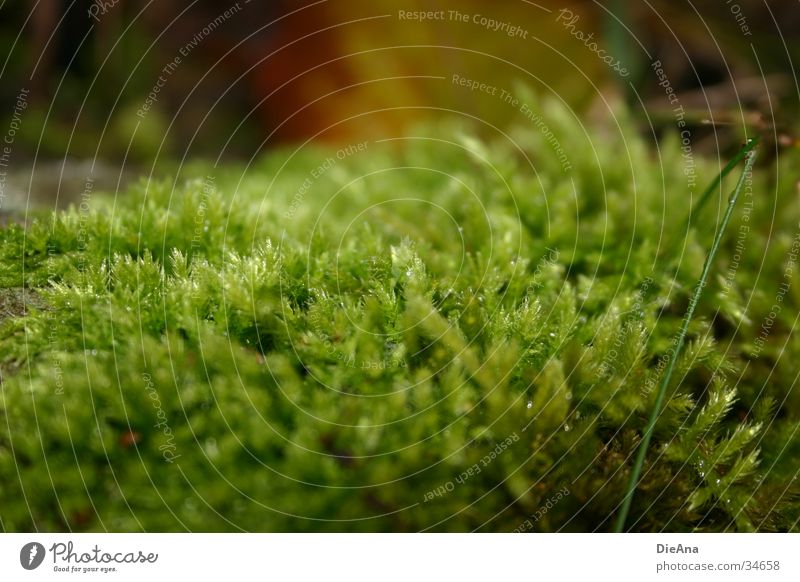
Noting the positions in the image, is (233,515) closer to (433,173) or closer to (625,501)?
(625,501)
